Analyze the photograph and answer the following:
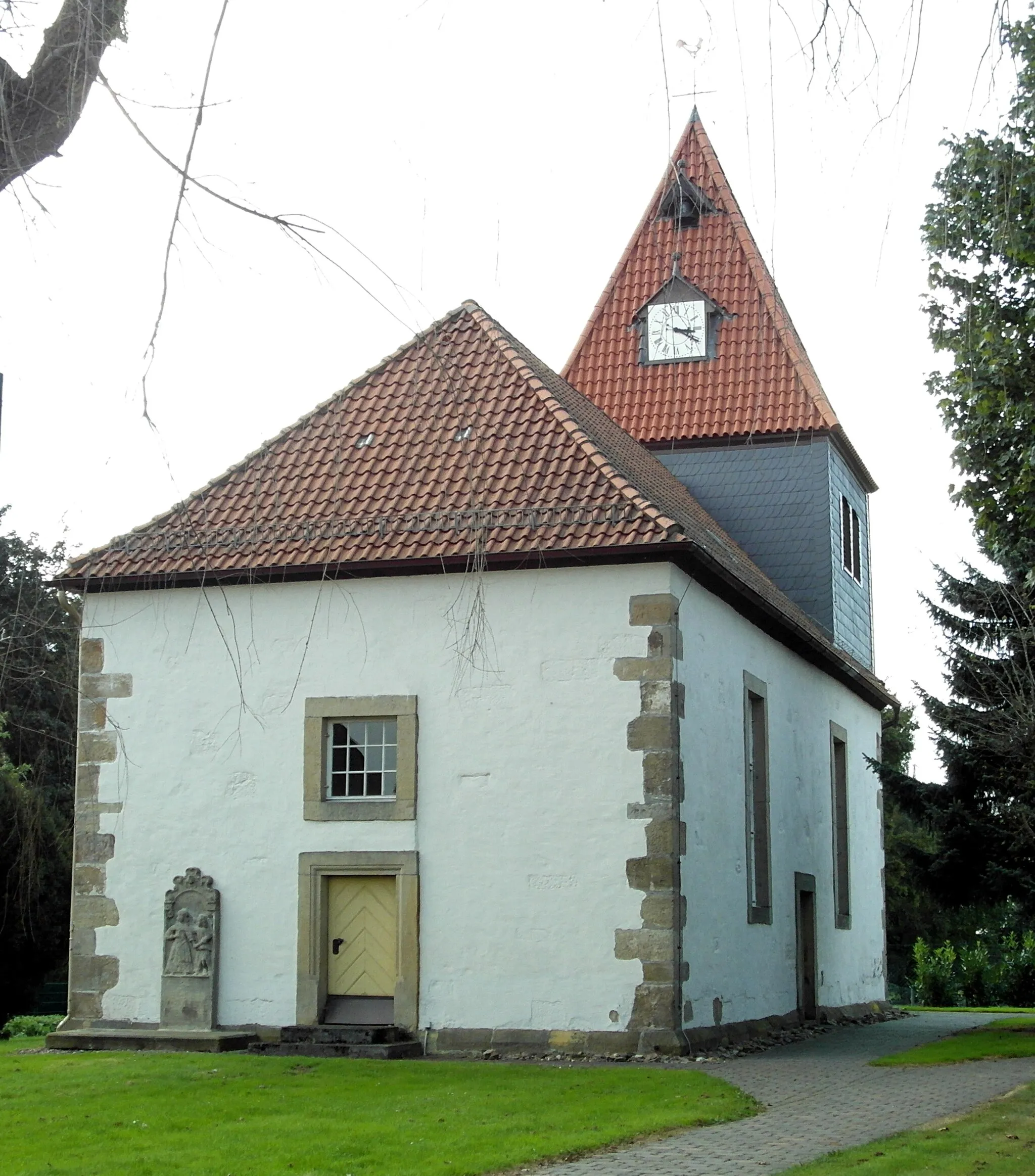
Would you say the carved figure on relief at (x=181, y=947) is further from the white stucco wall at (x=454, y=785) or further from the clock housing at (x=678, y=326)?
the clock housing at (x=678, y=326)

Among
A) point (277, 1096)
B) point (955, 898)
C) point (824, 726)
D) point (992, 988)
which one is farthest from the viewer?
point (992, 988)

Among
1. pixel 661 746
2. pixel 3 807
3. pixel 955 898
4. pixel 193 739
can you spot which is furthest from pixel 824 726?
pixel 3 807

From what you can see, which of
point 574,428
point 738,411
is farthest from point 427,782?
point 738,411

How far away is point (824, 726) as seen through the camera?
74.2 ft

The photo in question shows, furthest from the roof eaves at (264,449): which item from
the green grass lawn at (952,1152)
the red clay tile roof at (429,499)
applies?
the green grass lawn at (952,1152)

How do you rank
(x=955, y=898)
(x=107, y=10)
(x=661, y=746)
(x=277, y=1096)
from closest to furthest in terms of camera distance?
(x=107, y=10), (x=277, y=1096), (x=661, y=746), (x=955, y=898)

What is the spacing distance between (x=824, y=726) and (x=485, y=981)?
8885mm

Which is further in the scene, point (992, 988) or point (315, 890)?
point (992, 988)

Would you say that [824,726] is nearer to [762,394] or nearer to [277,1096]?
[762,394]

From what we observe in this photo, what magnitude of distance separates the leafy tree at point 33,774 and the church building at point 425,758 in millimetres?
→ 1327

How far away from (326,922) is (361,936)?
1.25 ft

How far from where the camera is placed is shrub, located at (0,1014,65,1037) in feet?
68.2

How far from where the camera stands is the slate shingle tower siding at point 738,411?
76.3ft

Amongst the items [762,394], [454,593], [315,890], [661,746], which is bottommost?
[315,890]
